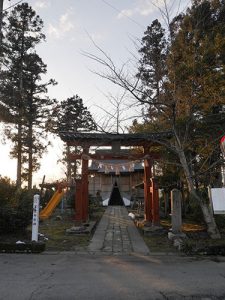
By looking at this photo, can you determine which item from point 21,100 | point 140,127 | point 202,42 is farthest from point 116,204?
point 202,42

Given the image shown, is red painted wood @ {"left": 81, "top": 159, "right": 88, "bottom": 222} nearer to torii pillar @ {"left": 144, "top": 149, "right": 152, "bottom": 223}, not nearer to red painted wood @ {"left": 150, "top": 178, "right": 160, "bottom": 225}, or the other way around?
torii pillar @ {"left": 144, "top": 149, "right": 152, "bottom": 223}

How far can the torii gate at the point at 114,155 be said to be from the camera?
13.5 metres

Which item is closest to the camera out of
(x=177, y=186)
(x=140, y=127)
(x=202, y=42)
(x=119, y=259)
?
(x=119, y=259)

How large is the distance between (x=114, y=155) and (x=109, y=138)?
105 cm

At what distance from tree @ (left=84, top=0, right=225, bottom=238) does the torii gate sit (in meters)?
1.30

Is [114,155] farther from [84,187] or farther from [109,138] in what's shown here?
[84,187]

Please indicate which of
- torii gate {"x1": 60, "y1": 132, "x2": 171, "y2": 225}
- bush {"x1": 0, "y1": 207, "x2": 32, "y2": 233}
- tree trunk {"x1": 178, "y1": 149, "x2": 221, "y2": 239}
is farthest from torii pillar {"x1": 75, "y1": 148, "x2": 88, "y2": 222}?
tree trunk {"x1": 178, "y1": 149, "x2": 221, "y2": 239}

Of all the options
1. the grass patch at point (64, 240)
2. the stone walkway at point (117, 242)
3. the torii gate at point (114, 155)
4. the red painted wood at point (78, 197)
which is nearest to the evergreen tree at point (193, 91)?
the torii gate at point (114, 155)

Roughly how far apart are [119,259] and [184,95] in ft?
20.1

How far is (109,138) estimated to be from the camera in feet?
46.7

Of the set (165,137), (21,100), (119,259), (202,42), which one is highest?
(21,100)

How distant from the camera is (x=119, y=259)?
825 cm

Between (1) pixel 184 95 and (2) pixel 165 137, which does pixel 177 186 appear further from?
(1) pixel 184 95

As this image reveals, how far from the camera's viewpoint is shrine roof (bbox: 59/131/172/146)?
520 inches
